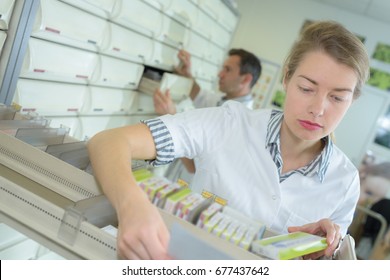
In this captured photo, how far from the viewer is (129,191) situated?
93cm

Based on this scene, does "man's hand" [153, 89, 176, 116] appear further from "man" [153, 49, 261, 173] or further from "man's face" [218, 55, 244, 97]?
"man's face" [218, 55, 244, 97]

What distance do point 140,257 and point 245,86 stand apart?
10.3 ft

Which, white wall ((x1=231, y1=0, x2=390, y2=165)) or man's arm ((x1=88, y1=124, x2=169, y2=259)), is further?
white wall ((x1=231, y1=0, x2=390, y2=165))

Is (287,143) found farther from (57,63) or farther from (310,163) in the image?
(57,63)

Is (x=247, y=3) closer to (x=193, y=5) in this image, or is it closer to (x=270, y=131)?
(x=193, y=5)

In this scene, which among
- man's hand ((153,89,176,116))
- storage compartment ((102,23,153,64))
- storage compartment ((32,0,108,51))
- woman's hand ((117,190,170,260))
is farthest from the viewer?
man's hand ((153,89,176,116))

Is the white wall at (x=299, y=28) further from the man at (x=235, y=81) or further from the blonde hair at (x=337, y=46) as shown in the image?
the blonde hair at (x=337, y=46)

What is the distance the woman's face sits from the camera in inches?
50.9

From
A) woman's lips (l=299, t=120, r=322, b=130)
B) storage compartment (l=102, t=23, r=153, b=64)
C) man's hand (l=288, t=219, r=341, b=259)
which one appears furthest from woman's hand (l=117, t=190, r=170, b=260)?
storage compartment (l=102, t=23, r=153, b=64)

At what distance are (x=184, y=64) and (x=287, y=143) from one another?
2.04 metres

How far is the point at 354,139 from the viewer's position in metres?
5.96

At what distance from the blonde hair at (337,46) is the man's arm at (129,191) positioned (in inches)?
26.2

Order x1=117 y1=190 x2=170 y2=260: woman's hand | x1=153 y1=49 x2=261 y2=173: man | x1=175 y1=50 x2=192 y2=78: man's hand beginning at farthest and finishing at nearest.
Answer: x1=153 y1=49 x2=261 y2=173: man < x1=175 y1=50 x2=192 y2=78: man's hand < x1=117 y1=190 x2=170 y2=260: woman's hand

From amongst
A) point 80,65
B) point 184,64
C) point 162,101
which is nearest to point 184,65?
point 184,64
